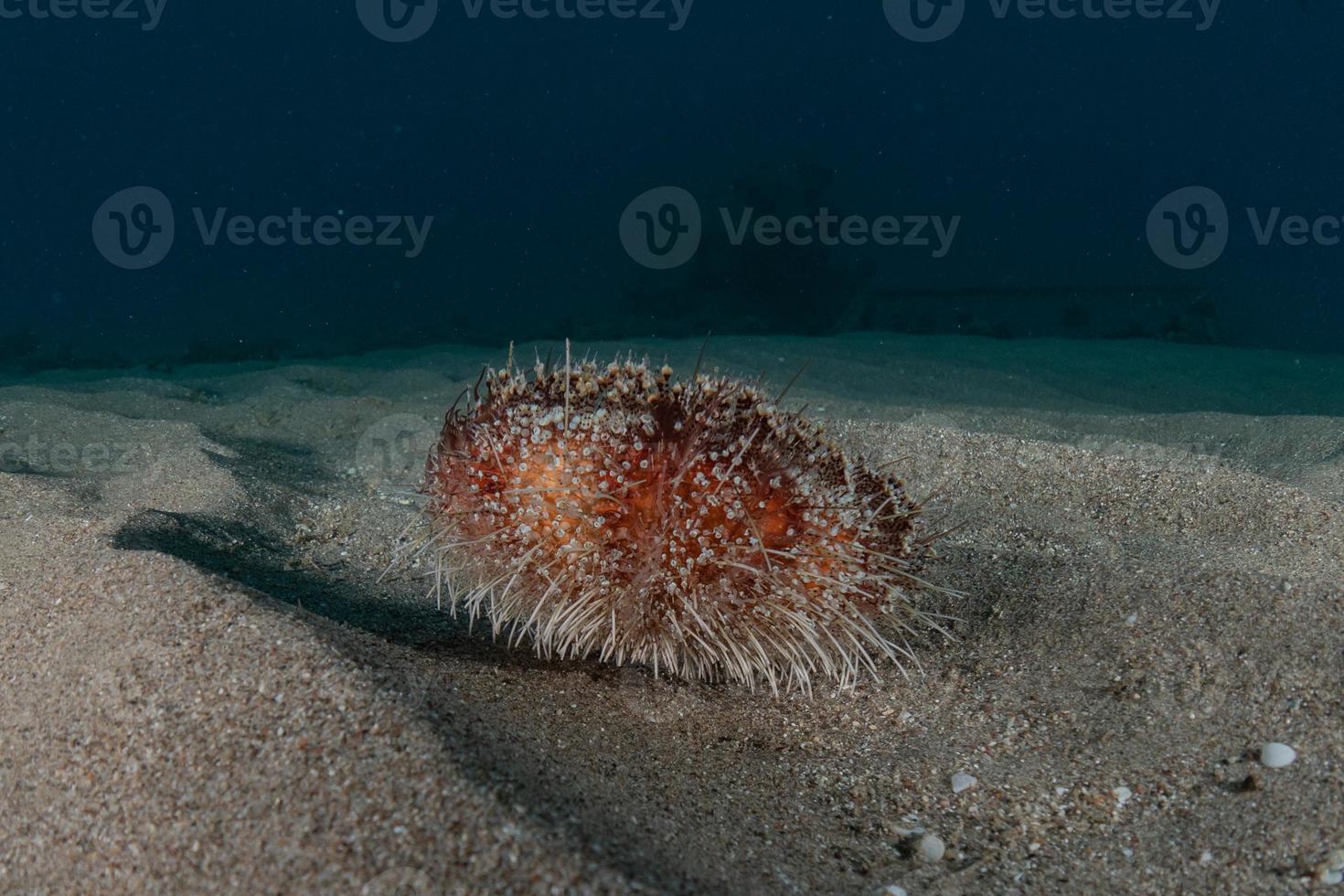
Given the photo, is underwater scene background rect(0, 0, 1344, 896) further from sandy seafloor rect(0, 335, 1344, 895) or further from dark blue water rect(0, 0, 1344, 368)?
dark blue water rect(0, 0, 1344, 368)

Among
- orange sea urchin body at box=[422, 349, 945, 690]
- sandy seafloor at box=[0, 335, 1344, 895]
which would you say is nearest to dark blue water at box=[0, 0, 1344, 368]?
sandy seafloor at box=[0, 335, 1344, 895]

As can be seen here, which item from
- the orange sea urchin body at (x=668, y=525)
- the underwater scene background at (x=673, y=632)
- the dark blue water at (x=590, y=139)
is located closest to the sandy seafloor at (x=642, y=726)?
the underwater scene background at (x=673, y=632)

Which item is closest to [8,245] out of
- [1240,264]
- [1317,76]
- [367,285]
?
[367,285]

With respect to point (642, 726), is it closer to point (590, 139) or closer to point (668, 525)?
point (668, 525)

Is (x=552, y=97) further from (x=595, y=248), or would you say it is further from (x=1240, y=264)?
(x=1240, y=264)

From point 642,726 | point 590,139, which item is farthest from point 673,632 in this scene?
point 590,139

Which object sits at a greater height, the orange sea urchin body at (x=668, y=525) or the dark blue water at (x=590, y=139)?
the dark blue water at (x=590, y=139)

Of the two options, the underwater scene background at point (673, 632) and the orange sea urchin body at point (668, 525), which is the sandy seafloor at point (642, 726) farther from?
the orange sea urchin body at point (668, 525)
